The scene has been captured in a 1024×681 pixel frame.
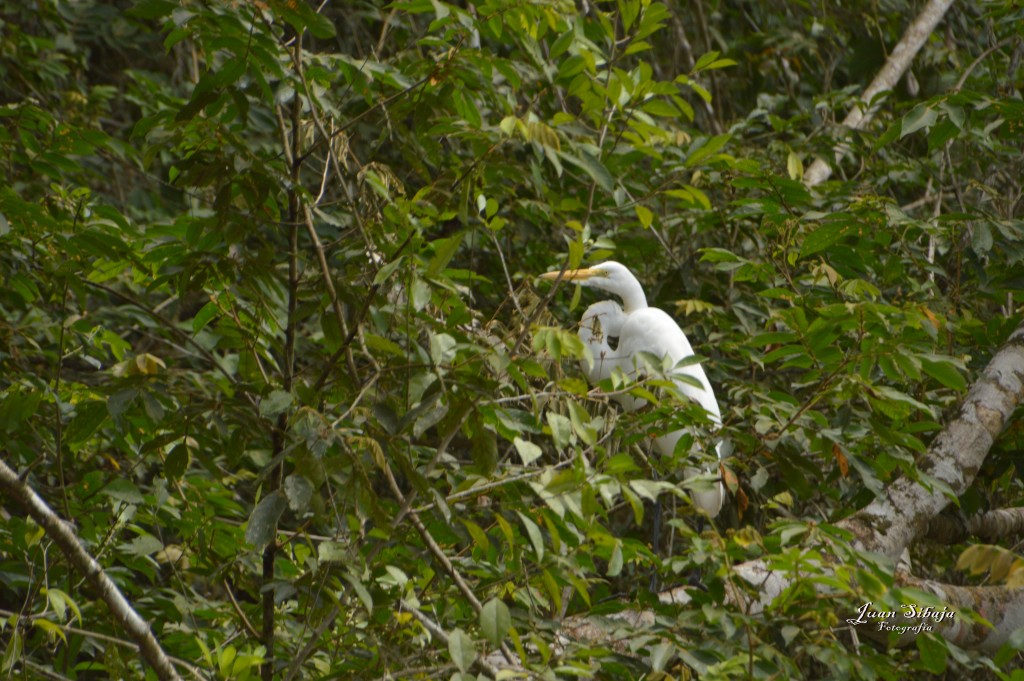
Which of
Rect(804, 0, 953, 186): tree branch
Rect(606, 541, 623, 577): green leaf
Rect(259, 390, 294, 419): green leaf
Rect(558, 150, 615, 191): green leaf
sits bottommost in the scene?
Rect(259, 390, 294, 419): green leaf

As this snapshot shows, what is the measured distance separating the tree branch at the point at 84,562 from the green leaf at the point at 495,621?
1.51ft

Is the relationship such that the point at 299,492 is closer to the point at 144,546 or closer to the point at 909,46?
the point at 144,546

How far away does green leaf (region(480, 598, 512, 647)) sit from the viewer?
4.32ft

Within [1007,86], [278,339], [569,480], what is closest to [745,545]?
[569,480]

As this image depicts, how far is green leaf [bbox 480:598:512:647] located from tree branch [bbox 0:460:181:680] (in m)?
0.46

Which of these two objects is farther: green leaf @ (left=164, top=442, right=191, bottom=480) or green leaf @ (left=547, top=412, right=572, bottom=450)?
green leaf @ (left=164, top=442, right=191, bottom=480)

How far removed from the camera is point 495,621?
133 cm

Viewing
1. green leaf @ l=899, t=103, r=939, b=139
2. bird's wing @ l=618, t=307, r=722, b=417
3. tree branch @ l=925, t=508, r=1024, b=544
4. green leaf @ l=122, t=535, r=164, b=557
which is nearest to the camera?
green leaf @ l=122, t=535, r=164, b=557

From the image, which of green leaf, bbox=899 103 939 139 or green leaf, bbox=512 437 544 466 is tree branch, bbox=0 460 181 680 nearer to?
green leaf, bbox=512 437 544 466

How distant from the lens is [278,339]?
6.34 ft

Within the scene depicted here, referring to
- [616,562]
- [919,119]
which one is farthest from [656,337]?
[616,562]

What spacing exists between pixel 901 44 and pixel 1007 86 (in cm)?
74

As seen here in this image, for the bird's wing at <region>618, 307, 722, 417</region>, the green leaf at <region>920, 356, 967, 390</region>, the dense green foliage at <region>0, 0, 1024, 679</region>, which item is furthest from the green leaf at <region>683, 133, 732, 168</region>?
the bird's wing at <region>618, 307, 722, 417</region>

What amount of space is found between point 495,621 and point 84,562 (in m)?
0.57
